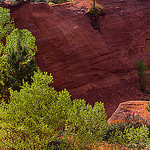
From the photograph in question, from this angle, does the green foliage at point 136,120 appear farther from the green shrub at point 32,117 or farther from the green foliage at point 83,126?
the green shrub at point 32,117

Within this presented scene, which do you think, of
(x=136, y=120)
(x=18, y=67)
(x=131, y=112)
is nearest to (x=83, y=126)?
(x=136, y=120)

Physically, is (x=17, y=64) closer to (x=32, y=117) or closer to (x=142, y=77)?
(x=32, y=117)

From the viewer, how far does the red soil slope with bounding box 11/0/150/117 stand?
1568 cm

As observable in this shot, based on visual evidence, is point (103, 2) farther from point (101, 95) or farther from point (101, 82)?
point (101, 95)

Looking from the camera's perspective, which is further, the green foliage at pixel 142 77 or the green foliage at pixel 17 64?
the green foliage at pixel 142 77

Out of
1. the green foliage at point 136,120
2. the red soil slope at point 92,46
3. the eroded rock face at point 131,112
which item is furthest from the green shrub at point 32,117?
the red soil slope at point 92,46

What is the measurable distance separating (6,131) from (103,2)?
64.7ft

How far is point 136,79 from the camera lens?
20.6 meters

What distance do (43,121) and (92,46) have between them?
1366 cm

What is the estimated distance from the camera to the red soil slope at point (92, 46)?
1568cm

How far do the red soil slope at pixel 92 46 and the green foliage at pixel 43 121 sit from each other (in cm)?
950

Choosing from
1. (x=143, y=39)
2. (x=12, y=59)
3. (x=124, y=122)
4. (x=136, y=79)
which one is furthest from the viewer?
(x=143, y=39)

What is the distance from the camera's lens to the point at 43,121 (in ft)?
18.5

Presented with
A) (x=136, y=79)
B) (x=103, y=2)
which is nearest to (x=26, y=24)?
(x=103, y=2)
